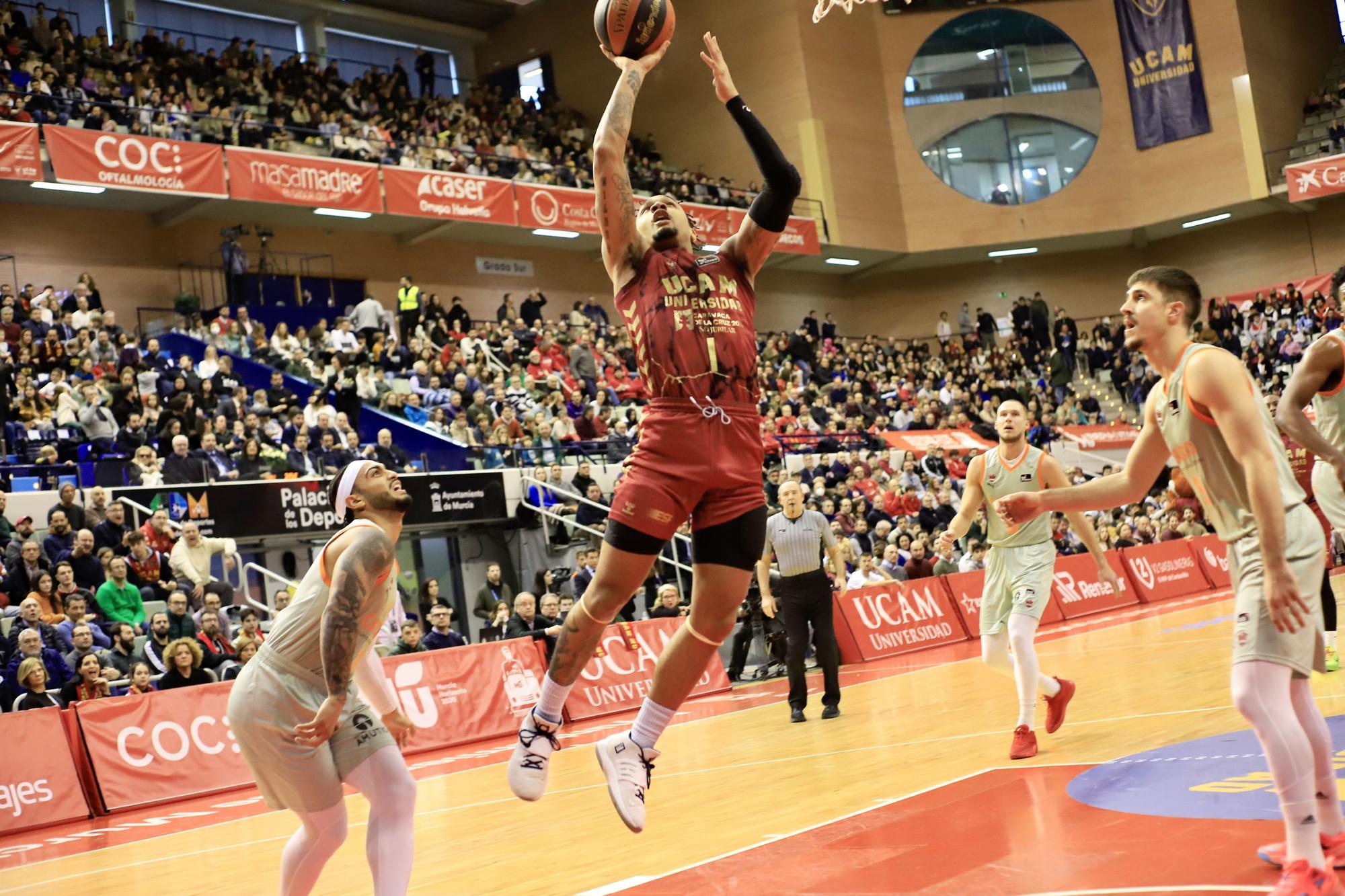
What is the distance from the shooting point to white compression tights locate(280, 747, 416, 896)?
178 inches

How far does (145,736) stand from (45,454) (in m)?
5.93

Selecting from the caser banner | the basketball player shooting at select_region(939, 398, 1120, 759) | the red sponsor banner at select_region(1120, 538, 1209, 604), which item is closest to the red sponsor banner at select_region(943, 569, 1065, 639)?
the red sponsor banner at select_region(1120, 538, 1209, 604)

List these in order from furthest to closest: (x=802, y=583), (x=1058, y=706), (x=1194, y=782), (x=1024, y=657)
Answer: (x=802, y=583) → (x=1058, y=706) → (x=1024, y=657) → (x=1194, y=782)

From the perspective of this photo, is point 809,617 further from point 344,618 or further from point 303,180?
point 303,180

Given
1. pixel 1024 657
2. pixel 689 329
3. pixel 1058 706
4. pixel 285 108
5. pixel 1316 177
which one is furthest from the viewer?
pixel 1316 177

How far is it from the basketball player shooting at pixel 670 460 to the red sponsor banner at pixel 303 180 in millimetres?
20466

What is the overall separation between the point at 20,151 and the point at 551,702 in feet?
63.2

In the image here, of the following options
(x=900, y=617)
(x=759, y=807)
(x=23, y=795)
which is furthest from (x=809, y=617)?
(x=23, y=795)

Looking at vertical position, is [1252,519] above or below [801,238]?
below

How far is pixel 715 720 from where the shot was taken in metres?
12.1

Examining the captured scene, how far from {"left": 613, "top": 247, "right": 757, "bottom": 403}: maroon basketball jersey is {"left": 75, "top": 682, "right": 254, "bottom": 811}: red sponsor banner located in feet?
24.9

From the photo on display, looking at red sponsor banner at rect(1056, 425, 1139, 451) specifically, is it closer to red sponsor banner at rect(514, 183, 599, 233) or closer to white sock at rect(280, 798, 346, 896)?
red sponsor banner at rect(514, 183, 599, 233)

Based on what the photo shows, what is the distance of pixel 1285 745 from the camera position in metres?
4.01

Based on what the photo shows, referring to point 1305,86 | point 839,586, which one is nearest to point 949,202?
point 1305,86
